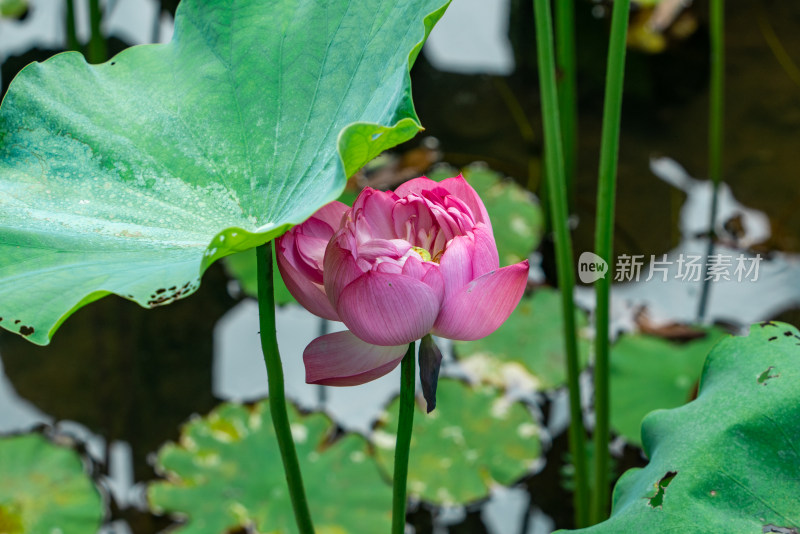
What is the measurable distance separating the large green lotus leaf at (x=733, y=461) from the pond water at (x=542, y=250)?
70cm

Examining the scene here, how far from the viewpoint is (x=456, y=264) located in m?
0.55

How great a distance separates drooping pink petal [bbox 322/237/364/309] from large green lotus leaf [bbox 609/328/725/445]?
3.05 feet

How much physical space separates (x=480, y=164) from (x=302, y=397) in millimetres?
783

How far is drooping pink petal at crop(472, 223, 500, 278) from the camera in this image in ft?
1.83

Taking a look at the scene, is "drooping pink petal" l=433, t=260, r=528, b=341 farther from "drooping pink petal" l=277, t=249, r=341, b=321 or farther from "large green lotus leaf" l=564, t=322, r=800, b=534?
"large green lotus leaf" l=564, t=322, r=800, b=534

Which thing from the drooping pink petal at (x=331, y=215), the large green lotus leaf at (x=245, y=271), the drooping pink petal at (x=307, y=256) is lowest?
the large green lotus leaf at (x=245, y=271)

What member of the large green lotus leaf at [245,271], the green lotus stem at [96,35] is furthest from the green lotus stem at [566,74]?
the green lotus stem at [96,35]

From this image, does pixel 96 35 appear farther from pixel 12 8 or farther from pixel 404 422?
pixel 404 422

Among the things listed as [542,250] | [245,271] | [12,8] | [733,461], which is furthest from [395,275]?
[12,8]

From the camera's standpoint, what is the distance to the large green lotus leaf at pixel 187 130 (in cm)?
67

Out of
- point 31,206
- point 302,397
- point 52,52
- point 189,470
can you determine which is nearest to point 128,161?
point 31,206

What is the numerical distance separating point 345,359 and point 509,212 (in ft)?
3.98

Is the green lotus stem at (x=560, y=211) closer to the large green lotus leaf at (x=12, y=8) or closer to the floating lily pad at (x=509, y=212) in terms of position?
the floating lily pad at (x=509, y=212)

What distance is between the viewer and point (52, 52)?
217 cm
